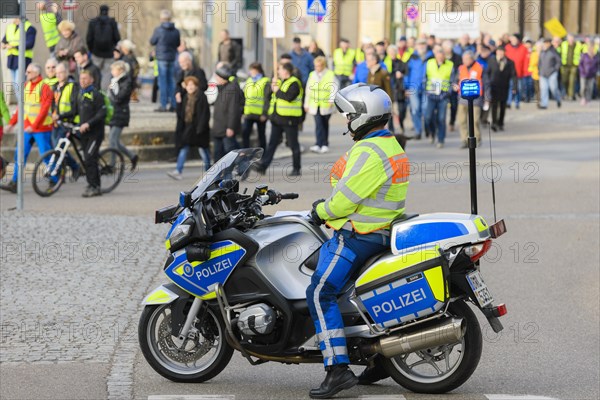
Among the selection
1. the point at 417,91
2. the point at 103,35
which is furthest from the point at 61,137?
the point at 417,91

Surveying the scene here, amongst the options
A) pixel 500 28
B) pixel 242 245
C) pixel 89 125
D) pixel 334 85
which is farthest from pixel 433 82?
pixel 500 28

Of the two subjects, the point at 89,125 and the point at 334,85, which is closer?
the point at 89,125

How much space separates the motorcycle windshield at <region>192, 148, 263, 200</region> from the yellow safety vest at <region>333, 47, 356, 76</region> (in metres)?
25.3

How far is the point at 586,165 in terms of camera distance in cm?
2125

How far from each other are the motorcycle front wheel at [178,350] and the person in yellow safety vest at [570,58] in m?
33.1

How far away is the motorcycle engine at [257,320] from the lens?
299 inches

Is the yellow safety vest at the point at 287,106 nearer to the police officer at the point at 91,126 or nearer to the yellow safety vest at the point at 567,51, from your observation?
the police officer at the point at 91,126

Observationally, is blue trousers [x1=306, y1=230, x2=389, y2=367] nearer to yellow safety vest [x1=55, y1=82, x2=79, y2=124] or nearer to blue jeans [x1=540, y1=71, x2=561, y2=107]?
yellow safety vest [x1=55, y1=82, x2=79, y2=124]

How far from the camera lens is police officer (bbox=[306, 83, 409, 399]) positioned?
293 inches

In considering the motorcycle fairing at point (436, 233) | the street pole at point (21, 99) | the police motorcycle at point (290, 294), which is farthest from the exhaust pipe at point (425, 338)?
the street pole at point (21, 99)

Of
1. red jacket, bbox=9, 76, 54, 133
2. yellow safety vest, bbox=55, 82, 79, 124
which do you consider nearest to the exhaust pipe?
yellow safety vest, bbox=55, 82, 79, 124

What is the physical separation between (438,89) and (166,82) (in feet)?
16.3

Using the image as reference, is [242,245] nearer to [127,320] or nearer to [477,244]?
[477,244]

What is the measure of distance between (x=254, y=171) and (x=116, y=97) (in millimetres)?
2507
